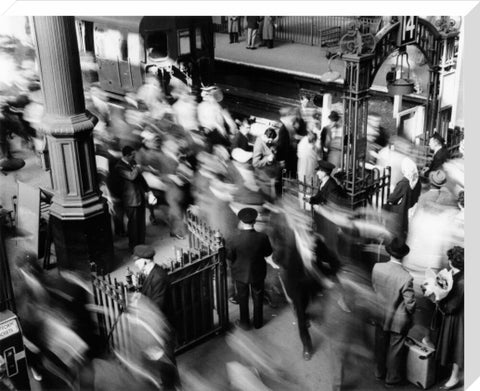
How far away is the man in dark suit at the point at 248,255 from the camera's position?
5.92 meters

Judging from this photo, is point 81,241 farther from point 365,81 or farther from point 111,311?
point 365,81

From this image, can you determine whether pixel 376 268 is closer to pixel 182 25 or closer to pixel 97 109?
pixel 182 25

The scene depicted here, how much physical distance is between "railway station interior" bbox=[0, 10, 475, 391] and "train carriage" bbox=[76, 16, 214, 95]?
0.04 metres

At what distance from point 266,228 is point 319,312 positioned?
1194 millimetres

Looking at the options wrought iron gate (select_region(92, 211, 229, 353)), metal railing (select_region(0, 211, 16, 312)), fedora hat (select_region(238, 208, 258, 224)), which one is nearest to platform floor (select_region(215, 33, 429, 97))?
fedora hat (select_region(238, 208, 258, 224))

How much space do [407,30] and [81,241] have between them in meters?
3.78

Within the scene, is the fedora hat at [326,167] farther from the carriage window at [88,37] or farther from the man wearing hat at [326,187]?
the carriage window at [88,37]

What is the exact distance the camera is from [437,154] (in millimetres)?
6863

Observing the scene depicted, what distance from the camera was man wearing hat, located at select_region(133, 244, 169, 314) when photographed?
17.6ft

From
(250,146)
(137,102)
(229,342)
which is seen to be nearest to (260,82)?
(250,146)

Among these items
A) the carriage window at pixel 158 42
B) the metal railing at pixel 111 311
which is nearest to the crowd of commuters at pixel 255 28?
the carriage window at pixel 158 42

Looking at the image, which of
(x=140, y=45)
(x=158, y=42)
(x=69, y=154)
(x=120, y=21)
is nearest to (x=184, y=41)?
(x=158, y=42)

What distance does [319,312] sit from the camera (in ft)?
21.0

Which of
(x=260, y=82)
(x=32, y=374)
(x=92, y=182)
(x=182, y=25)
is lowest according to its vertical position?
(x=32, y=374)
